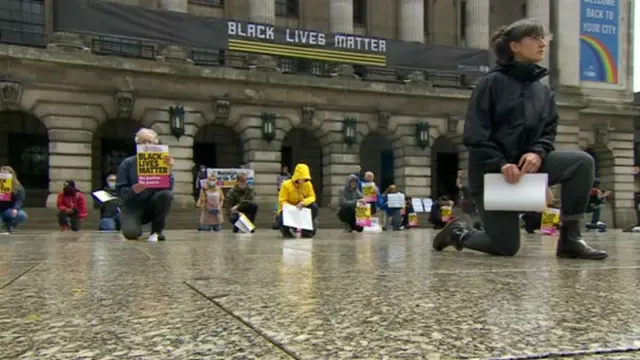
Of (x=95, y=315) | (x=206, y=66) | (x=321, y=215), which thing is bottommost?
(x=321, y=215)

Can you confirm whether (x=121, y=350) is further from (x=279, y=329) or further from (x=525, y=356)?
(x=525, y=356)

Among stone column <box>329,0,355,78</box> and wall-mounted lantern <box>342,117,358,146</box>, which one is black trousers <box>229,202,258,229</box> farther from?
stone column <box>329,0,355,78</box>

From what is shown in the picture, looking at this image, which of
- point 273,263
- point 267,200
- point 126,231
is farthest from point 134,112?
point 273,263

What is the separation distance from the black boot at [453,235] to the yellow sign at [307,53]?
19.7 metres

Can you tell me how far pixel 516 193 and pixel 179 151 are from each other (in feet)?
66.1

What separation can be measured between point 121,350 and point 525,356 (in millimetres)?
1094

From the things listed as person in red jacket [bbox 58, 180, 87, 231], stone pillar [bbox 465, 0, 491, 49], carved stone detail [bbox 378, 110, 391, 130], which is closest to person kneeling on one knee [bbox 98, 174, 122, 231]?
person in red jacket [bbox 58, 180, 87, 231]

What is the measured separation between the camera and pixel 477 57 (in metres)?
27.9

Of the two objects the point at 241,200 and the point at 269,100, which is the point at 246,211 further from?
the point at 269,100

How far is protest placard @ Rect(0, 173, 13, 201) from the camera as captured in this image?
13.3 m

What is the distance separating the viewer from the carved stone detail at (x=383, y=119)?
26.7 meters

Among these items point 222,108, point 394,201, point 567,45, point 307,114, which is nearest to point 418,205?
point 307,114

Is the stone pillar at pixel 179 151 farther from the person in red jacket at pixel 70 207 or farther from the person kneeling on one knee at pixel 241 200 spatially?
the person kneeling on one knee at pixel 241 200

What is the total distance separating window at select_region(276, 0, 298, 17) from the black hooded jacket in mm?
26681
